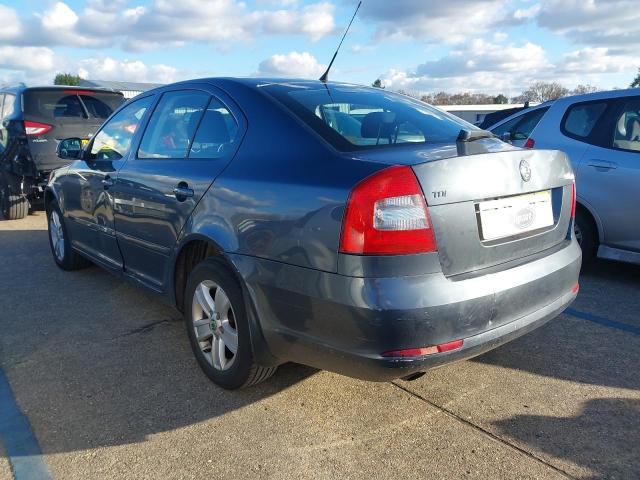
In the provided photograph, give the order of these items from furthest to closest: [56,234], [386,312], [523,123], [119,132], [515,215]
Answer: [523,123] < [56,234] < [119,132] < [515,215] < [386,312]

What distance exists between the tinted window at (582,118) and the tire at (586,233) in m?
0.73

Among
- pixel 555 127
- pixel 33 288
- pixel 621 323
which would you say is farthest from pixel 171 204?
pixel 555 127

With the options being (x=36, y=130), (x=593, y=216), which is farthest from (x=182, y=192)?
(x=36, y=130)

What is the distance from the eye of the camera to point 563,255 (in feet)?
9.24

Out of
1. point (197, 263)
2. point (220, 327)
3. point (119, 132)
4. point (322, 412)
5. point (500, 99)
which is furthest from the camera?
point (500, 99)

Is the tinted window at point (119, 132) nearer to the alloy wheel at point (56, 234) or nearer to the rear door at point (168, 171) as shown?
the rear door at point (168, 171)

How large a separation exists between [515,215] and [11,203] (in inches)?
299

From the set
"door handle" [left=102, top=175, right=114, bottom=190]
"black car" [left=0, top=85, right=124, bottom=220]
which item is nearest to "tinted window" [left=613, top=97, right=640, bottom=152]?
"door handle" [left=102, top=175, right=114, bottom=190]

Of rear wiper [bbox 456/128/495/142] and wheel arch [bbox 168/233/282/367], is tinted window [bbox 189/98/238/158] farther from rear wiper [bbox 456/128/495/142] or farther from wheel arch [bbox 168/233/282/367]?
rear wiper [bbox 456/128/495/142]

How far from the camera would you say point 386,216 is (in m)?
2.19

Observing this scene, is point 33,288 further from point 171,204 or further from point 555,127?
point 555,127

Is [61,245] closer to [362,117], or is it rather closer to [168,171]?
[168,171]

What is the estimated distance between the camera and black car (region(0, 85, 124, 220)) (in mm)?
7578

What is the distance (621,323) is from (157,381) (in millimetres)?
3090
